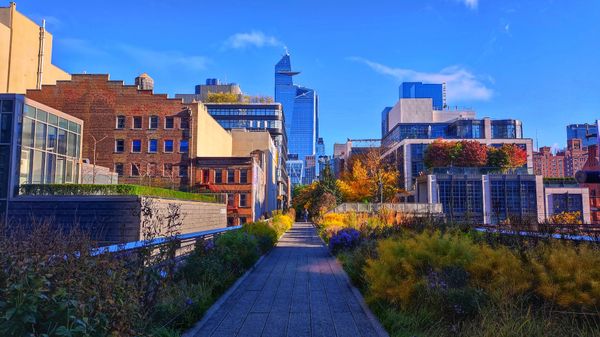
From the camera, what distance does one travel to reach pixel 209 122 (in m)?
57.6

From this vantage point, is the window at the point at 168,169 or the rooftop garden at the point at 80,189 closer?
the rooftop garden at the point at 80,189

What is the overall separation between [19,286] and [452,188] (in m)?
65.9

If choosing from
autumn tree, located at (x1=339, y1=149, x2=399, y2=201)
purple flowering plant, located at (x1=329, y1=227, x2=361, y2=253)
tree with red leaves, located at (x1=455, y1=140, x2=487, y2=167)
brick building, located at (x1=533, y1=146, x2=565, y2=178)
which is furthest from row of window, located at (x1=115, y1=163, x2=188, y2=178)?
brick building, located at (x1=533, y1=146, x2=565, y2=178)

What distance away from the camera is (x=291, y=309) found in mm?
8328

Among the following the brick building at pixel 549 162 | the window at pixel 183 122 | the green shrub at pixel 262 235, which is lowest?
the green shrub at pixel 262 235

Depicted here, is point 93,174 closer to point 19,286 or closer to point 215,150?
point 215,150

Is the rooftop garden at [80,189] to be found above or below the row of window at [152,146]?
below

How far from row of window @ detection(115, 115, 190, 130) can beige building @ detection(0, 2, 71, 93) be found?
36.8 ft

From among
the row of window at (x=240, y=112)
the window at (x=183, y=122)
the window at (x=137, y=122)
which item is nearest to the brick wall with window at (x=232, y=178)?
the window at (x=183, y=122)

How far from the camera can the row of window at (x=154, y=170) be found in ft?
171

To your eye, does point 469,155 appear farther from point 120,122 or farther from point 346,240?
point 346,240

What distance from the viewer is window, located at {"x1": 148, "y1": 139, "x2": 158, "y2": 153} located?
5241 centimetres

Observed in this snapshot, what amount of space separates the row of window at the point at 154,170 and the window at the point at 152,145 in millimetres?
1592

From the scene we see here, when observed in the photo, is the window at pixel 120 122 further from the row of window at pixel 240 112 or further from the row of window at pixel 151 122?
the row of window at pixel 240 112
